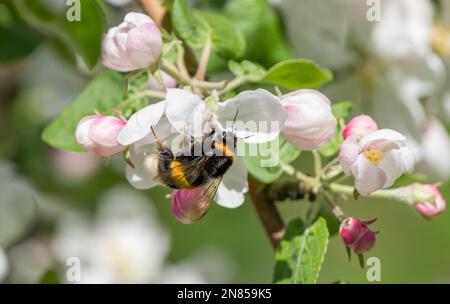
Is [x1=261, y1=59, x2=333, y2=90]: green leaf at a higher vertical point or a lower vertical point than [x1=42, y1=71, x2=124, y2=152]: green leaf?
higher

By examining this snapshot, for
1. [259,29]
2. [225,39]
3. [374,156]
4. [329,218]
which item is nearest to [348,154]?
[374,156]

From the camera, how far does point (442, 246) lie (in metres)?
3.11

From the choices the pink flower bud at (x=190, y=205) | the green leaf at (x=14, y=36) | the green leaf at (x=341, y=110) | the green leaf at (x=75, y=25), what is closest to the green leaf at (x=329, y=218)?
the green leaf at (x=341, y=110)

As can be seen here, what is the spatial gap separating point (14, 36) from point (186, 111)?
88 cm

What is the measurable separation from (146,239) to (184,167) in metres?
1.23

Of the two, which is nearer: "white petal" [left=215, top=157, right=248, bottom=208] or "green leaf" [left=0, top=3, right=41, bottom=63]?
"white petal" [left=215, top=157, right=248, bottom=208]

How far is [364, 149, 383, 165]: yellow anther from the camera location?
1391 millimetres

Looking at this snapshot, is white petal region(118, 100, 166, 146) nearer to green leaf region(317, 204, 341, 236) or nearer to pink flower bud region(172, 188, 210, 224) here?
pink flower bud region(172, 188, 210, 224)

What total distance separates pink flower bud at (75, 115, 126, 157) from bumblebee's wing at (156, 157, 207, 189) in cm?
7

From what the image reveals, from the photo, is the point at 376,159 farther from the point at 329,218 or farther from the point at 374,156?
the point at 329,218

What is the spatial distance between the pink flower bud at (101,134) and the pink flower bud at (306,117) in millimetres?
241

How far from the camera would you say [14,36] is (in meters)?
2.09

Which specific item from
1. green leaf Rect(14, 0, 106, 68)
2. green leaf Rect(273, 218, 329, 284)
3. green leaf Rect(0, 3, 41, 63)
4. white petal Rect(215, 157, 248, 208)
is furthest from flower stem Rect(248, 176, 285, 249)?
green leaf Rect(0, 3, 41, 63)
